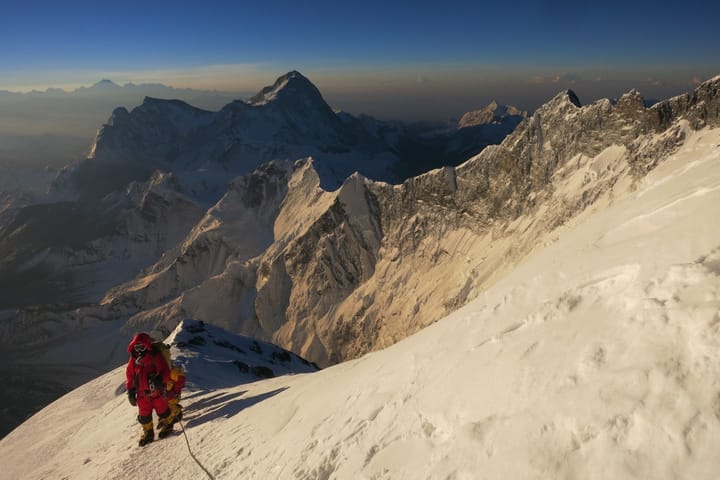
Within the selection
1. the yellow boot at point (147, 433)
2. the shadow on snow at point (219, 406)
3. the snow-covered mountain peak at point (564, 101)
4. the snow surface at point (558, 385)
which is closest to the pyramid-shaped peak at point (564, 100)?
the snow-covered mountain peak at point (564, 101)

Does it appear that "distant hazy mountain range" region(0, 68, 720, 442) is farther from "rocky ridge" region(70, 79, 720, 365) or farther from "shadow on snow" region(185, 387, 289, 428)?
"shadow on snow" region(185, 387, 289, 428)

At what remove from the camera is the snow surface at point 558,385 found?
443 centimetres

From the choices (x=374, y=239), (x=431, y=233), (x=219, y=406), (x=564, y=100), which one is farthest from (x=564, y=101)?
(x=219, y=406)

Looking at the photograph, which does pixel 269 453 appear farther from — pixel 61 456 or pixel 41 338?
pixel 41 338

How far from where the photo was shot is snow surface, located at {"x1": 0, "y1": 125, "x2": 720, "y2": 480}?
4.43m

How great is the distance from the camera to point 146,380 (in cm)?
1354

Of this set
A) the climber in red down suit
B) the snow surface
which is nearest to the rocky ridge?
the snow surface

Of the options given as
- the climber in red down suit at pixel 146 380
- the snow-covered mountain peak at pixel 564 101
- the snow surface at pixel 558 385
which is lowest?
the climber in red down suit at pixel 146 380

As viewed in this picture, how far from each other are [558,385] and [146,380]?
12.8 metres

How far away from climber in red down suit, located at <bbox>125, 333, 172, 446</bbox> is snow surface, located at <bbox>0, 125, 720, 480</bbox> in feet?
7.51

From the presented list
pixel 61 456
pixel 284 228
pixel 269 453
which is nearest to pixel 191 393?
pixel 61 456

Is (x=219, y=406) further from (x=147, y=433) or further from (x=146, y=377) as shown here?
(x=146, y=377)

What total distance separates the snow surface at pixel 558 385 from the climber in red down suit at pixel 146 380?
229cm

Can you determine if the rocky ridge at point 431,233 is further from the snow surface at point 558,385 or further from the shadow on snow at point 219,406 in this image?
the snow surface at point 558,385
